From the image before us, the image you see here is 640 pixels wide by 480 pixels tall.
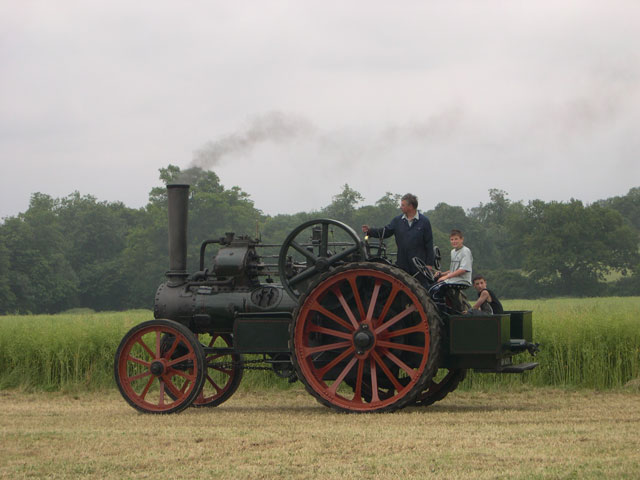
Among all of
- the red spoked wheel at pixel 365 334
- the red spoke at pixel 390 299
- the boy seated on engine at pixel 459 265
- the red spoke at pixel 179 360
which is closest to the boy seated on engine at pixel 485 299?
the boy seated on engine at pixel 459 265

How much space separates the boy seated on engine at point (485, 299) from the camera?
10.4 metres

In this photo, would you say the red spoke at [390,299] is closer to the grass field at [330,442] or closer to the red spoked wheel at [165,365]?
the grass field at [330,442]

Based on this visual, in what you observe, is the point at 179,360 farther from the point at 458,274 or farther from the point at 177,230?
the point at 458,274

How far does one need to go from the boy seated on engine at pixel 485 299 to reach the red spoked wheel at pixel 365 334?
0.78 m

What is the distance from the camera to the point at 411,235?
404 inches

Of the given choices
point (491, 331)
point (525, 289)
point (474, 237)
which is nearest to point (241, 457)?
point (491, 331)

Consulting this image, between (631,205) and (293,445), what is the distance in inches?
3416

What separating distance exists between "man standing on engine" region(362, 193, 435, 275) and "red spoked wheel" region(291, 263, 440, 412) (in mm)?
392

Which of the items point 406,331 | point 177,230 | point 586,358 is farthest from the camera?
point 586,358

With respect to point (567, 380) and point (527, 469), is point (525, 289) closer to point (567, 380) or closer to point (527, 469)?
point (567, 380)

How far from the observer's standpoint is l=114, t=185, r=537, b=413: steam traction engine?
382 inches

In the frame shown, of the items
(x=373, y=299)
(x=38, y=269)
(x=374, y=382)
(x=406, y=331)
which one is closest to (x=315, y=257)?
(x=373, y=299)

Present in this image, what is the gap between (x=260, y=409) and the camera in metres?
11.3

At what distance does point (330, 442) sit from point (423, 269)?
2.90 metres
